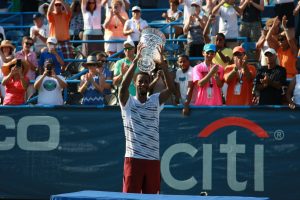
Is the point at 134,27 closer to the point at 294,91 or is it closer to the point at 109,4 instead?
the point at 109,4

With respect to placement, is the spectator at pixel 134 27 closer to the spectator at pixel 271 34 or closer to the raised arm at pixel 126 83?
the spectator at pixel 271 34

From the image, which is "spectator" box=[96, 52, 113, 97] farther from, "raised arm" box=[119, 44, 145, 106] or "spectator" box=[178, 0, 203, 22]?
"raised arm" box=[119, 44, 145, 106]

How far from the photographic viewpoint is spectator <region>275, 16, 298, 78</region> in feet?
49.4

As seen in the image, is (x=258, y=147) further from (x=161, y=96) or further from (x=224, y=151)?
(x=161, y=96)

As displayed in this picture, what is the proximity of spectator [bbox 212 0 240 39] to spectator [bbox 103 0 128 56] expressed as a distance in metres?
2.01

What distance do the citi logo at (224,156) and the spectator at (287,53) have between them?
2613mm

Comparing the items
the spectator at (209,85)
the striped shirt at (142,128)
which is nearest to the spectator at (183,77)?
the spectator at (209,85)

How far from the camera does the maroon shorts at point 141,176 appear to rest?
35.1 feet

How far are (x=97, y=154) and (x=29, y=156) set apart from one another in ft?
3.51

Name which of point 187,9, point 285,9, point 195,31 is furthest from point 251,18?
point 187,9

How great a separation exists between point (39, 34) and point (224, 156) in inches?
259

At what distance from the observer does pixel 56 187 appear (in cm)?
1360

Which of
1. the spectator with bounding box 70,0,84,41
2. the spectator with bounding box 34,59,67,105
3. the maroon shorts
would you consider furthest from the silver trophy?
the spectator with bounding box 70,0,84,41

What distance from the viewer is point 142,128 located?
10.8 m
